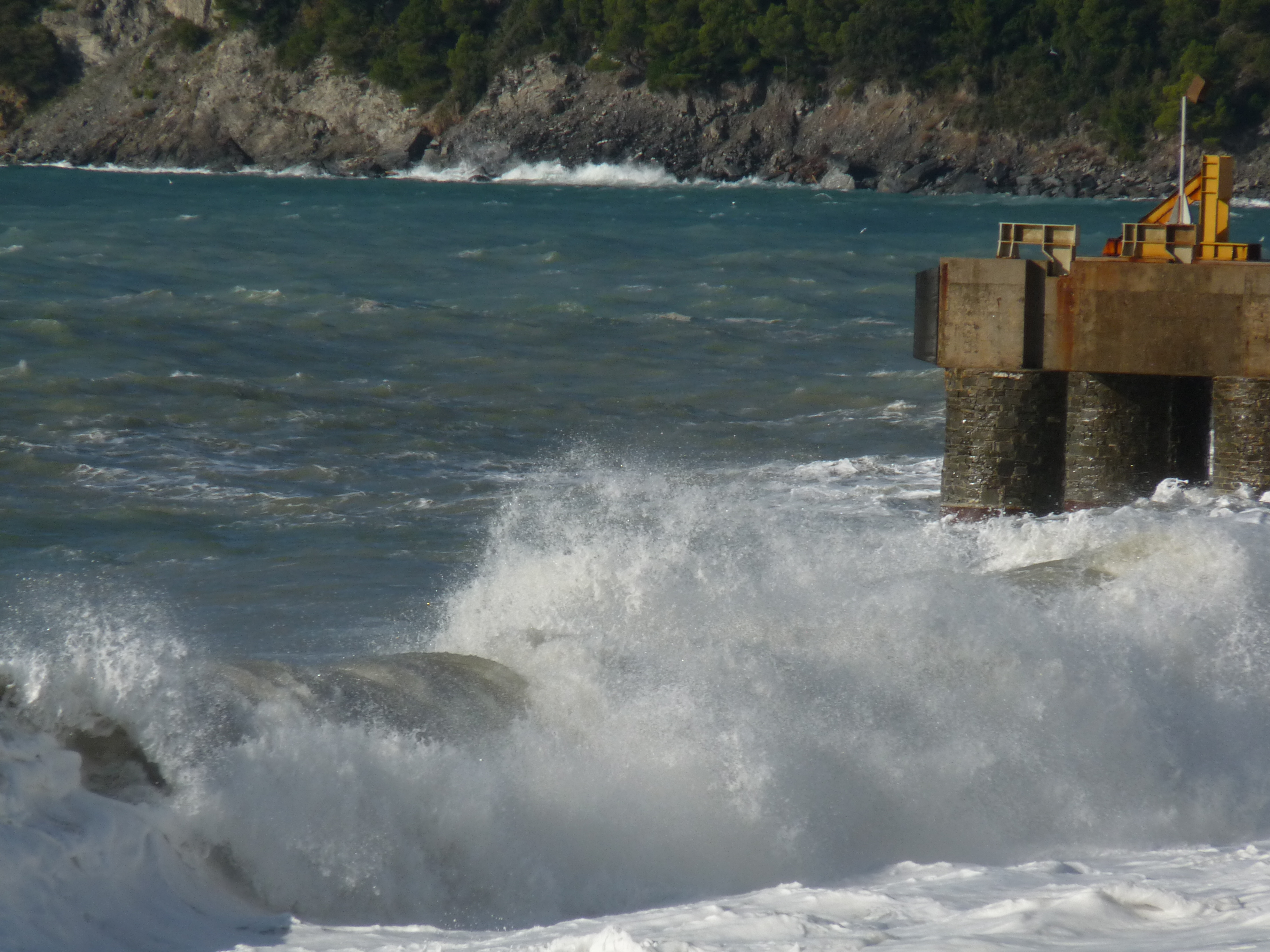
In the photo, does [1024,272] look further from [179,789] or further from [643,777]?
[179,789]

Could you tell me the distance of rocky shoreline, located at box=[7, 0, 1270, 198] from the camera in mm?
76250

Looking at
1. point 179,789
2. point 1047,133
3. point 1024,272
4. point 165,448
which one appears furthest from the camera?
point 1047,133

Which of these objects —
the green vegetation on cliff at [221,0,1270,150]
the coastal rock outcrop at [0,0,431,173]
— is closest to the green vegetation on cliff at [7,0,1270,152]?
the green vegetation on cliff at [221,0,1270,150]

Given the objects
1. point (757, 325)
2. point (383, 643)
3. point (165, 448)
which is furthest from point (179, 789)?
point (757, 325)

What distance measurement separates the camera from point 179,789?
6578 millimetres

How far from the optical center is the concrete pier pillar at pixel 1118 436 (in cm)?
1284

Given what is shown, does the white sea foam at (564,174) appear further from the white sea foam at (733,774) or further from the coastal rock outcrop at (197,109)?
the white sea foam at (733,774)

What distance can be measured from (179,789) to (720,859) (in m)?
2.30

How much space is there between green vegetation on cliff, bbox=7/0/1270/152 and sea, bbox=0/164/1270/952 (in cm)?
6373

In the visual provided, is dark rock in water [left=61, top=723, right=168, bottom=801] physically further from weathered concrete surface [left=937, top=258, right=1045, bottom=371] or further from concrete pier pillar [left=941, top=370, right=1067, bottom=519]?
weathered concrete surface [left=937, top=258, right=1045, bottom=371]

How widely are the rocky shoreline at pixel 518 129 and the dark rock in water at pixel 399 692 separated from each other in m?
68.2

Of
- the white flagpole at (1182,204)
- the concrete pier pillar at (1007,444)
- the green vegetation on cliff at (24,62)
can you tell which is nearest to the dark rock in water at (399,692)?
the concrete pier pillar at (1007,444)

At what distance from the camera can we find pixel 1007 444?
12.7 metres

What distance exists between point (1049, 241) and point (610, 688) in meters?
7.06
